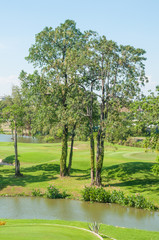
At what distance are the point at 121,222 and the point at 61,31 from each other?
2134 cm

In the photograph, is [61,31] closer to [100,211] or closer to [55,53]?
[55,53]

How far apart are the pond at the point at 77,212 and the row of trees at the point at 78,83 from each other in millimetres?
4809

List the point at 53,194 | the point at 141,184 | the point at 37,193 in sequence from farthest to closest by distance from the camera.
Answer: the point at 141,184 < the point at 37,193 < the point at 53,194

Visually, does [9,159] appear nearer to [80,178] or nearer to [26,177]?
A: [26,177]

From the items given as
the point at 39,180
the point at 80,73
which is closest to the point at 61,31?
the point at 80,73

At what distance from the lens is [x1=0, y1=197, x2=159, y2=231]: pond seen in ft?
61.8

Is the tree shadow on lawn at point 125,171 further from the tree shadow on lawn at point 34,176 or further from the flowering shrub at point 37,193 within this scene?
the flowering shrub at point 37,193

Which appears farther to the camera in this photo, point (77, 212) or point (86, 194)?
point (86, 194)

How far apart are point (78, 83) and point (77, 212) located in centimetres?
1248

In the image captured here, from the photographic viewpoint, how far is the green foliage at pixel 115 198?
2150 centimetres

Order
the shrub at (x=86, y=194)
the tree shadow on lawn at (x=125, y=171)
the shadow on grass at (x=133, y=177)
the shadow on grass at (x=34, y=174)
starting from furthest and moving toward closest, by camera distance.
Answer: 1. the tree shadow on lawn at (x=125, y=171)
2. the shadow on grass at (x=34, y=174)
3. the shadow on grass at (x=133, y=177)
4. the shrub at (x=86, y=194)

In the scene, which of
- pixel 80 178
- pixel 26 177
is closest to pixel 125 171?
pixel 80 178

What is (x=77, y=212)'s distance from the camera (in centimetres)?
2072

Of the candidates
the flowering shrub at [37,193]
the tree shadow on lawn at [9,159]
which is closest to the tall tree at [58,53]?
the flowering shrub at [37,193]
